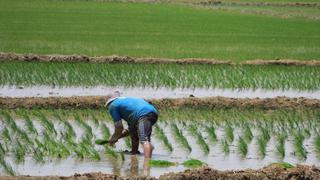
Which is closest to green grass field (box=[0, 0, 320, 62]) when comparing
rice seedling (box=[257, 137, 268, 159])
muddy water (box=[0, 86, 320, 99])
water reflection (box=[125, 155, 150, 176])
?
muddy water (box=[0, 86, 320, 99])

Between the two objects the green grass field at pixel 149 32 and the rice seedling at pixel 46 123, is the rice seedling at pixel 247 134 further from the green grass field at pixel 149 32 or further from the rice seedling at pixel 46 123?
the green grass field at pixel 149 32

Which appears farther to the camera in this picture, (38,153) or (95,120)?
(95,120)

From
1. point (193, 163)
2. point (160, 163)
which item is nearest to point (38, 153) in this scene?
point (160, 163)

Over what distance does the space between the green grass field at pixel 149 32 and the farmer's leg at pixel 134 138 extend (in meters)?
10.7

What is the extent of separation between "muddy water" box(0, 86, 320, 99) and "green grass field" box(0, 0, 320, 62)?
5.06 m

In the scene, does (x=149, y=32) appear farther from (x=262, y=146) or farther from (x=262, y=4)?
(x=262, y=4)

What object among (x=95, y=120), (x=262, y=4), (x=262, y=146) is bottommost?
(x=95, y=120)

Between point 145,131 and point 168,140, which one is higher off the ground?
point 145,131

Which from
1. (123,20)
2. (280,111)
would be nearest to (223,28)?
(123,20)

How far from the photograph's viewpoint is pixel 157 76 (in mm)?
15828

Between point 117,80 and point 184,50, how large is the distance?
248 inches

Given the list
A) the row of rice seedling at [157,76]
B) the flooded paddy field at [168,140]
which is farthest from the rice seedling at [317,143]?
the row of rice seedling at [157,76]

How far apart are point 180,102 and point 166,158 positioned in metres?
3.92

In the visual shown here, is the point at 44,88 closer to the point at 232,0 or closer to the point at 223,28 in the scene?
the point at 223,28
